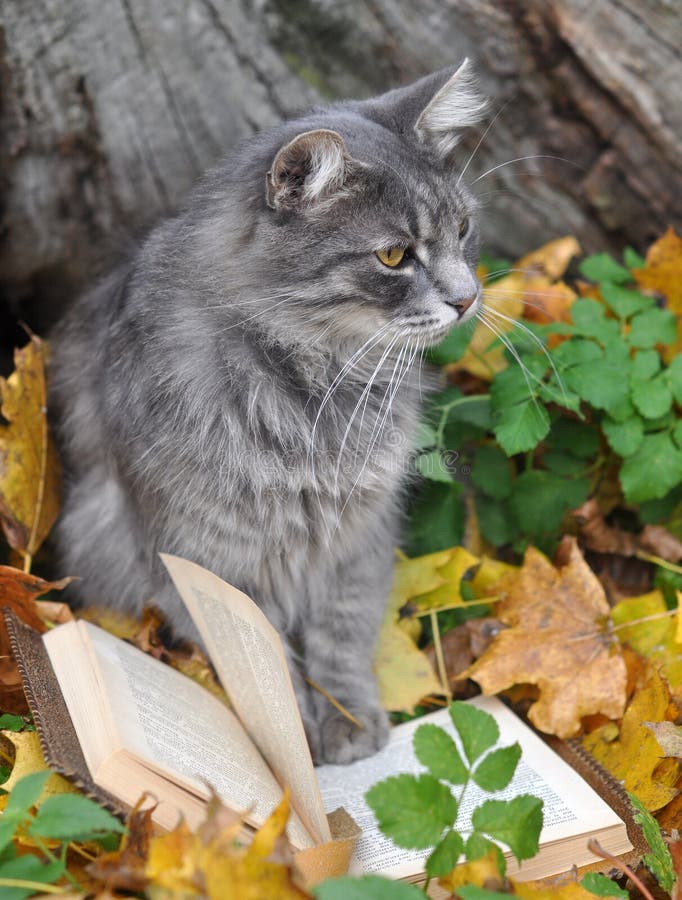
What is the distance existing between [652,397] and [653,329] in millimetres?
207

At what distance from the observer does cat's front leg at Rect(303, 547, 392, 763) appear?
175 centimetres

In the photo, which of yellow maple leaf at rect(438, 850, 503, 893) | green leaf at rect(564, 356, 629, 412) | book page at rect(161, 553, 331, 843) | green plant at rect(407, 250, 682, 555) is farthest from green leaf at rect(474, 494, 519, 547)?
yellow maple leaf at rect(438, 850, 503, 893)

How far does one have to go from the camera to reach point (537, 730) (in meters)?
1.68

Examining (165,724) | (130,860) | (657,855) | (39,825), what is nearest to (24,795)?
(39,825)

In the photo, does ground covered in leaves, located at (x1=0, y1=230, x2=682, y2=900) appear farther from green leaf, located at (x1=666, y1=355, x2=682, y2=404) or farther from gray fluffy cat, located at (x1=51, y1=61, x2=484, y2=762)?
gray fluffy cat, located at (x1=51, y1=61, x2=484, y2=762)

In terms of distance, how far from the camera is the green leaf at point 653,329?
1.91 m

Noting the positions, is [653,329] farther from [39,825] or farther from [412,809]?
[39,825]

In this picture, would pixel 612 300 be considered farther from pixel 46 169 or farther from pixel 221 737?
pixel 46 169

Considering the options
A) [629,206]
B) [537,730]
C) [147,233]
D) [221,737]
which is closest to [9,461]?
[147,233]

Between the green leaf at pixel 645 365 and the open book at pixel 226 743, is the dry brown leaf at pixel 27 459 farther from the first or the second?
the green leaf at pixel 645 365

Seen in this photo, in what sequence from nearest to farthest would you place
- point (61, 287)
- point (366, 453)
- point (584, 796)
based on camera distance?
point (584, 796) → point (366, 453) → point (61, 287)

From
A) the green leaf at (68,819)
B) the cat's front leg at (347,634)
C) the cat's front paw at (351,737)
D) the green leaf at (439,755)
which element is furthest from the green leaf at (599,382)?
the green leaf at (68,819)

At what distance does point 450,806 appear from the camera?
1.08 m

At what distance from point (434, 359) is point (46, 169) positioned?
1145mm
